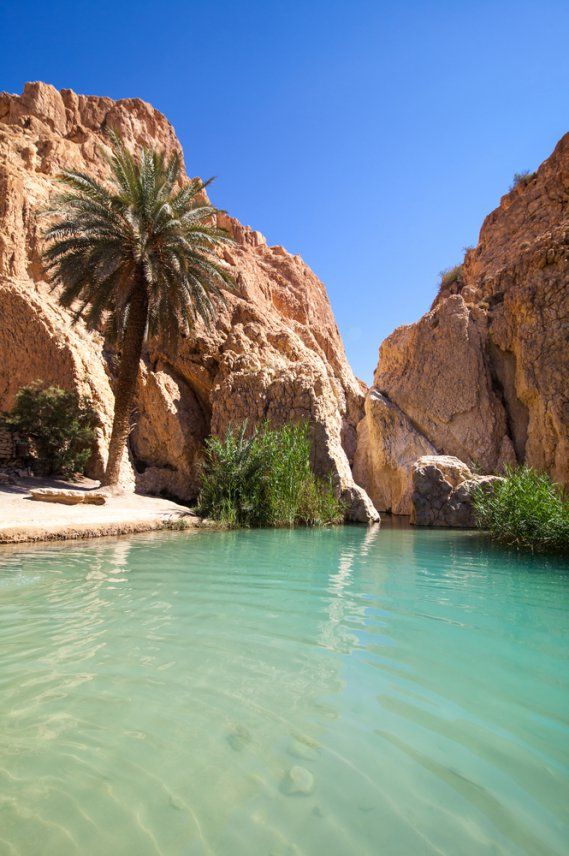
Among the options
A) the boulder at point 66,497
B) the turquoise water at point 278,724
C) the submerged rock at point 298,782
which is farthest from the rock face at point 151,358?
the submerged rock at point 298,782

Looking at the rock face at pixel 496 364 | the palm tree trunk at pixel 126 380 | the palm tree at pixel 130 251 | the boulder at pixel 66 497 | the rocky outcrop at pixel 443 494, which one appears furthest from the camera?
the rock face at pixel 496 364

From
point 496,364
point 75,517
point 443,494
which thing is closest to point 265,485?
point 75,517

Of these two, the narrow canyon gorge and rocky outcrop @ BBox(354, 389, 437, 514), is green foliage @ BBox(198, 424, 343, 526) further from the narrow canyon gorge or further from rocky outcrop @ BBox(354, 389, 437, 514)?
rocky outcrop @ BBox(354, 389, 437, 514)

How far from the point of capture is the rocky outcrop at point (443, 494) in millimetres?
15008

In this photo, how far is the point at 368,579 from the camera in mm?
5219

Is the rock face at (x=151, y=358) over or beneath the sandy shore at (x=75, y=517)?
over

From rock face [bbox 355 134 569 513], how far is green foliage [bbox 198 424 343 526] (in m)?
8.14

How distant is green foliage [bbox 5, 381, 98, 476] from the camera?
1384 cm

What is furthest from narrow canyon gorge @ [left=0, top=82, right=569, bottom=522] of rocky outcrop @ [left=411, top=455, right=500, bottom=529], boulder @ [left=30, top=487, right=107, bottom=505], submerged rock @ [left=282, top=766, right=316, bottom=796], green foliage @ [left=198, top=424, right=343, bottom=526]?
submerged rock @ [left=282, top=766, right=316, bottom=796]

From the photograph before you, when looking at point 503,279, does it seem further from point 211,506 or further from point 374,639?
point 374,639

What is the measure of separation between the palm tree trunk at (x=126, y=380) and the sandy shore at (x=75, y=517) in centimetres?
106

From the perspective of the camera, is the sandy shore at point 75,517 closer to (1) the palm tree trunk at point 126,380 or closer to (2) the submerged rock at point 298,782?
(1) the palm tree trunk at point 126,380

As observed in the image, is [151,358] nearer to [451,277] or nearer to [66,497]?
[66,497]

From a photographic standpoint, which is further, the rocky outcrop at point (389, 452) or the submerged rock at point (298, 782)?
the rocky outcrop at point (389, 452)
